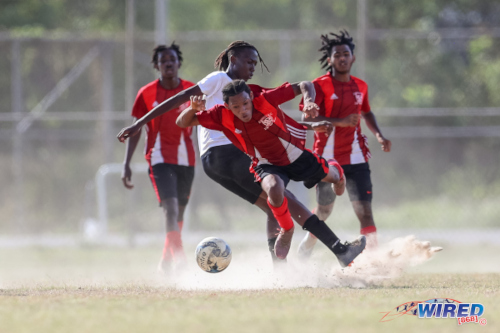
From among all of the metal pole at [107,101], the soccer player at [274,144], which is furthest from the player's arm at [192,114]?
the metal pole at [107,101]

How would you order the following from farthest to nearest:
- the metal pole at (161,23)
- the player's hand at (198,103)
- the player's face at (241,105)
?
1. the metal pole at (161,23)
2. the player's hand at (198,103)
3. the player's face at (241,105)

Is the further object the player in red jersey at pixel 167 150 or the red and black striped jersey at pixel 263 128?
the player in red jersey at pixel 167 150

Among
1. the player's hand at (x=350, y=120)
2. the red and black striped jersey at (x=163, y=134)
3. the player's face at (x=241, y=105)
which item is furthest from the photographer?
the red and black striped jersey at (x=163, y=134)

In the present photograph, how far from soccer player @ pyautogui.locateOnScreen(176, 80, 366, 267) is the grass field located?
0.45m

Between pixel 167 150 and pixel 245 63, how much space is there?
1.74 meters

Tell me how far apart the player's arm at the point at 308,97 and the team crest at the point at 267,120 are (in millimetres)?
280

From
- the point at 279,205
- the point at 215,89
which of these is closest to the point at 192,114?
the point at 215,89

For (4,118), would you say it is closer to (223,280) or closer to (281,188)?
(223,280)

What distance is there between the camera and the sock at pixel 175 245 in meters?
7.38

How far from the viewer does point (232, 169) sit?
6.35 metres

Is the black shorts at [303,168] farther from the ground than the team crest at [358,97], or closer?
closer

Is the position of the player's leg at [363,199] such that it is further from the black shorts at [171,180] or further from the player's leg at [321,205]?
the black shorts at [171,180]

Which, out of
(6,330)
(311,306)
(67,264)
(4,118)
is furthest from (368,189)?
(4,118)

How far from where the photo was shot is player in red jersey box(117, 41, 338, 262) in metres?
6.20
